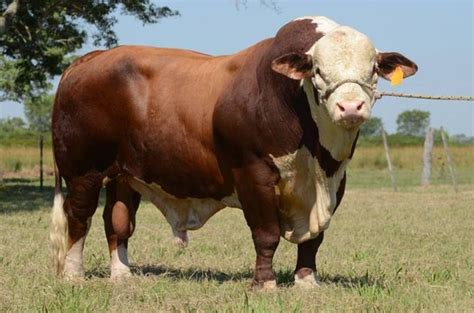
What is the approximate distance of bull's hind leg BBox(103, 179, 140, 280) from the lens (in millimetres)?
7223

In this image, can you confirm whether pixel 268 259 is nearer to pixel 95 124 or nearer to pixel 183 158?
pixel 183 158

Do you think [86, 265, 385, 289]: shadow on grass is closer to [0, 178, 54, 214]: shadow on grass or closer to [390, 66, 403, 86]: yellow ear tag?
[390, 66, 403, 86]: yellow ear tag

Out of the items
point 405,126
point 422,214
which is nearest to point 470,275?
point 422,214

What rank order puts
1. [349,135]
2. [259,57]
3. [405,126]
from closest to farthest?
1. [349,135]
2. [259,57]
3. [405,126]

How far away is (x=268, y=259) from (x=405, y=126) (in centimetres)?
9979

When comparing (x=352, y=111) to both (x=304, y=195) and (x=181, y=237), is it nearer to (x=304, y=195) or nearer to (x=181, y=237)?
(x=304, y=195)

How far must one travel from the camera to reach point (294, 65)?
227 inches

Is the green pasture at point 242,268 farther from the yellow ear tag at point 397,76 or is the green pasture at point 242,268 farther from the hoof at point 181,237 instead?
the yellow ear tag at point 397,76

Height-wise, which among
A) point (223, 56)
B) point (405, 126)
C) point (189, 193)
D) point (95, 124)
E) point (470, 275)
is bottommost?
point (405, 126)

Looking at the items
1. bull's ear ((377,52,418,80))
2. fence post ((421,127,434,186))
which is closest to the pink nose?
bull's ear ((377,52,418,80))

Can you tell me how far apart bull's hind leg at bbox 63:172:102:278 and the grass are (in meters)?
0.18

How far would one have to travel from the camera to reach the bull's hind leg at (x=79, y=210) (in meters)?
7.14

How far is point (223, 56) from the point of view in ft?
22.6

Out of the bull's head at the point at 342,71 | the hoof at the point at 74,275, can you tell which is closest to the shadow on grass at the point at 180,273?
the hoof at the point at 74,275
